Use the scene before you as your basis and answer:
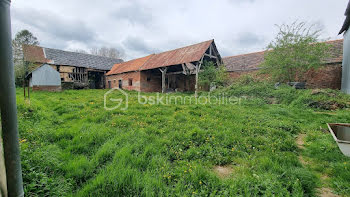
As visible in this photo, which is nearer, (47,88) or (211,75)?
(211,75)

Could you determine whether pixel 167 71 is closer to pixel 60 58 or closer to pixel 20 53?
pixel 60 58

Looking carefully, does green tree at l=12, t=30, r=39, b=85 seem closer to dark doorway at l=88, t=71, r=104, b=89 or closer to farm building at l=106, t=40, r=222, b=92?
dark doorway at l=88, t=71, r=104, b=89

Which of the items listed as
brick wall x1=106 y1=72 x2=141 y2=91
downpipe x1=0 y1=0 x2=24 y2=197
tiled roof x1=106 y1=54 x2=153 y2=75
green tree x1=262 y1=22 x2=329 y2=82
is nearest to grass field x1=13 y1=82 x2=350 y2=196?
downpipe x1=0 y1=0 x2=24 y2=197

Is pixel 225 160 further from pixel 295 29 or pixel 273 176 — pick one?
pixel 295 29

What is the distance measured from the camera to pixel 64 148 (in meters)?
2.71

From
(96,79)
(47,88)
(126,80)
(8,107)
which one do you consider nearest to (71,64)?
(96,79)

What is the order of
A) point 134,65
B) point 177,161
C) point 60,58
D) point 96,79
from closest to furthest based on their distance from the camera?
point 177,161 < point 134,65 < point 60,58 < point 96,79

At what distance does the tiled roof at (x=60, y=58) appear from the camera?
18438 millimetres

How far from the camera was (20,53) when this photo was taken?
65.0ft

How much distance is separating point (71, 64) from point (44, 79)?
7917 mm

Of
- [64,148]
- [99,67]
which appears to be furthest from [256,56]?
[99,67]

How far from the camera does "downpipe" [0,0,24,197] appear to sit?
0.89 meters

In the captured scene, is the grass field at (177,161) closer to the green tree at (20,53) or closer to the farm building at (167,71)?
the farm building at (167,71)

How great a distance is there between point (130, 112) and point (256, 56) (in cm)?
1614
